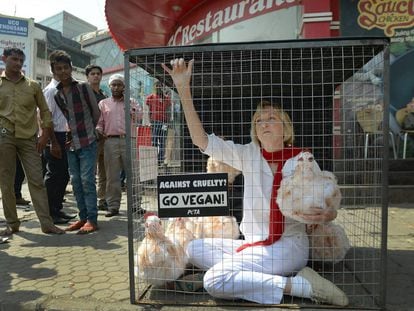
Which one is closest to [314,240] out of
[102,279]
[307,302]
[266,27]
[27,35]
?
[307,302]

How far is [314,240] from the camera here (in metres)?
3.55

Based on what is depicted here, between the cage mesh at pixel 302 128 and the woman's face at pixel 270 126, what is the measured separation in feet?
0.65

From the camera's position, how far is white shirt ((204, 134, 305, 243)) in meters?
3.21

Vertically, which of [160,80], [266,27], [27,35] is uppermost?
[27,35]

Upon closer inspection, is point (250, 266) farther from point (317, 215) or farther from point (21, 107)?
point (21, 107)

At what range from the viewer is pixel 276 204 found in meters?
3.12

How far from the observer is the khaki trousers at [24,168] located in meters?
4.94

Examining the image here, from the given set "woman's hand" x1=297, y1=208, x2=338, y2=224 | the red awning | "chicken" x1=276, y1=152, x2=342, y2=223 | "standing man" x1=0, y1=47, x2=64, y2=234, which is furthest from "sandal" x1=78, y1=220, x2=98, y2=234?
the red awning

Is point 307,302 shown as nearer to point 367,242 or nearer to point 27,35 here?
point 367,242

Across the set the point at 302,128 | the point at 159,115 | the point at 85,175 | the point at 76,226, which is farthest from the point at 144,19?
the point at 159,115

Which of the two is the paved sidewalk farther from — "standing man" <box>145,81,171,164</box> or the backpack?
the backpack

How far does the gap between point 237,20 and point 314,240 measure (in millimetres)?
5731

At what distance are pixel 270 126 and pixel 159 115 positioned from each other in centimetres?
95

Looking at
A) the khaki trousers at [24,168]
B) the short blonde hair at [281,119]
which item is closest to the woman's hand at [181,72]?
the short blonde hair at [281,119]
